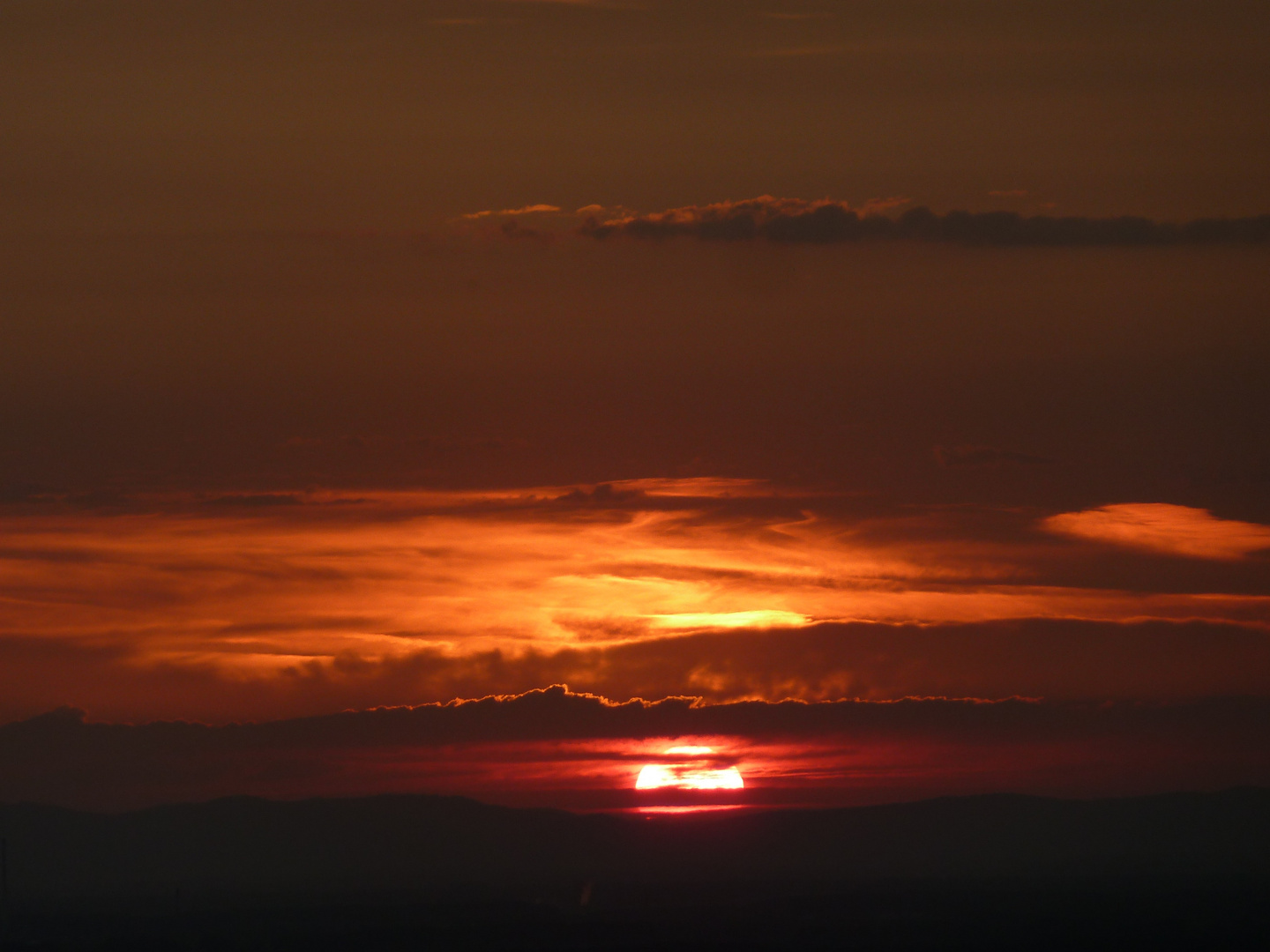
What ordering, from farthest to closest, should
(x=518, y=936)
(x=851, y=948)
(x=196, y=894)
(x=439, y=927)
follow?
(x=196, y=894) < (x=439, y=927) < (x=518, y=936) < (x=851, y=948)

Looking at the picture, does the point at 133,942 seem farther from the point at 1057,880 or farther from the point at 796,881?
the point at 1057,880

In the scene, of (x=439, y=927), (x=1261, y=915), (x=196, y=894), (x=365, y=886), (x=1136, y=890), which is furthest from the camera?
(x=365, y=886)

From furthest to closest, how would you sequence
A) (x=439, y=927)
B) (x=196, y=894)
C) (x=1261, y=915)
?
(x=196, y=894) → (x=1261, y=915) → (x=439, y=927)

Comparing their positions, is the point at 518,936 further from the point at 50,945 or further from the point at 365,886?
the point at 365,886

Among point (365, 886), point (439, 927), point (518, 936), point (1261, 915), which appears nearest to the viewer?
point (518, 936)

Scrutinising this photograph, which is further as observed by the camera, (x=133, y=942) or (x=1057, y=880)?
(x=1057, y=880)

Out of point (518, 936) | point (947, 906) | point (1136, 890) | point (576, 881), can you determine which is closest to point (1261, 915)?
point (947, 906)

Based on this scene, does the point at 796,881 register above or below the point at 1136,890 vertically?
above

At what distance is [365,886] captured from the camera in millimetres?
186000

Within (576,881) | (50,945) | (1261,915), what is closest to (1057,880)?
(576,881)

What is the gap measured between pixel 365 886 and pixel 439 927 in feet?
317

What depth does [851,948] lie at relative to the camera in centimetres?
8150

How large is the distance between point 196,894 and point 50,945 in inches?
3264

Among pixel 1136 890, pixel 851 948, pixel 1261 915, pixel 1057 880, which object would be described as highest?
pixel 1057 880
